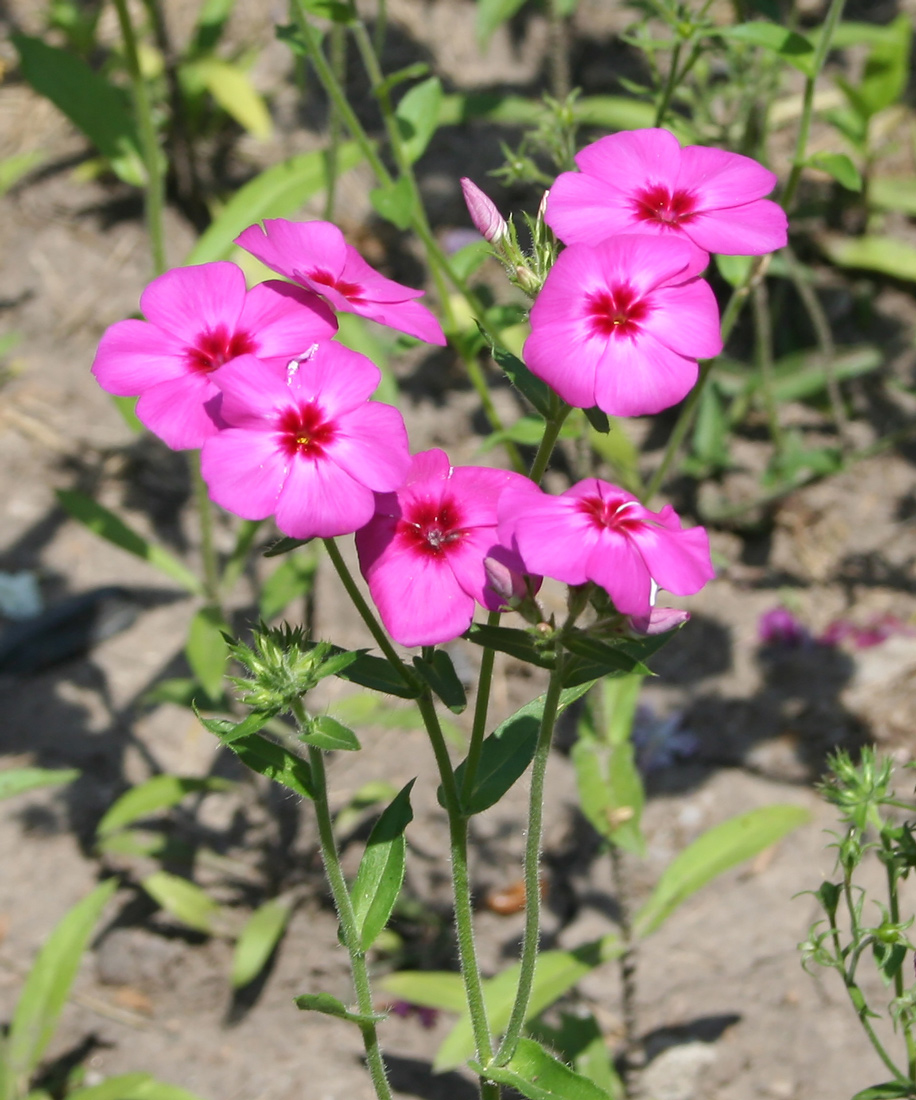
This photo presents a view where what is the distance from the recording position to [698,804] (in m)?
Result: 3.79

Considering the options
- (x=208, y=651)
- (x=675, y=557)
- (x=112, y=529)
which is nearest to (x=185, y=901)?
(x=208, y=651)

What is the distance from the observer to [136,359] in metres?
1.68

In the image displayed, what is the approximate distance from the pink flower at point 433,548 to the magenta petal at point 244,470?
0.55ft

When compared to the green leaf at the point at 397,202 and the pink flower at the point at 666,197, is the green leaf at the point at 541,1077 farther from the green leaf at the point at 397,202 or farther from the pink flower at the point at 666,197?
the green leaf at the point at 397,202

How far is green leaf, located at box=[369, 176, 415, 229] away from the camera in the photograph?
2.64 m

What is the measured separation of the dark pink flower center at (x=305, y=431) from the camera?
1.55 m

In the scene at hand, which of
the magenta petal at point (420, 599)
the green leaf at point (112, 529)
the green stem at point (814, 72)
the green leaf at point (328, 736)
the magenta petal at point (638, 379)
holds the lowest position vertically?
the green leaf at point (328, 736)

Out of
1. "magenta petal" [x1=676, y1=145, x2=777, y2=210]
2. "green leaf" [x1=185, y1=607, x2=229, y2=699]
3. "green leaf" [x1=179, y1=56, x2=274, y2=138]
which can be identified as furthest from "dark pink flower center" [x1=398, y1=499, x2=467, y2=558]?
"green leaf" [x1=179, y1=56, x2=274, y2=138]

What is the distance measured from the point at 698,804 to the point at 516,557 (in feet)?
8.22

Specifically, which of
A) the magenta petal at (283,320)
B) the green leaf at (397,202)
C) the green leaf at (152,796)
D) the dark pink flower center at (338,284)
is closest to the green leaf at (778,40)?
the green leaf at (397,202)

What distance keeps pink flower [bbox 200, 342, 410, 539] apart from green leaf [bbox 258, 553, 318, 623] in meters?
1.71

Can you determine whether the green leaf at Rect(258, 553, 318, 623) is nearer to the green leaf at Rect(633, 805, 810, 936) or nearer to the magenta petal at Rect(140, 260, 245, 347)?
the green leaf at Rect(633, 805, 810, 936)

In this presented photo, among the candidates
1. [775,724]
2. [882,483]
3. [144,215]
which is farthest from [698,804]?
[144,215]

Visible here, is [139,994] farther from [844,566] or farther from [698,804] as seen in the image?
[844,566]
